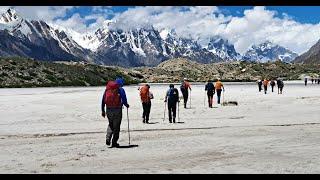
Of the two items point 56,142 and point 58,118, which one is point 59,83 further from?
point 56,142

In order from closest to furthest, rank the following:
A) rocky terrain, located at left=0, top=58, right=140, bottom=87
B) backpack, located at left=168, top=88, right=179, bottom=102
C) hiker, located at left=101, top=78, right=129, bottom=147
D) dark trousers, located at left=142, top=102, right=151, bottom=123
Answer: hiker, located at left=101, top=78, right=129, bottom=147, dark trousers, located at left=142, top=102, right=151, bottom=123, backpack, located at left=168, top=88, right=179, bottom=102, rocky terrain, located at left=0, top=58, right=140, bottom=87

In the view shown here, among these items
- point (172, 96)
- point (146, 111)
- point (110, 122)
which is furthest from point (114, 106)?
point (172, 96)

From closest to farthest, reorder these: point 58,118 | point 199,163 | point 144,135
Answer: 1. point 199,163
2. point 144,135
3. point 58,118

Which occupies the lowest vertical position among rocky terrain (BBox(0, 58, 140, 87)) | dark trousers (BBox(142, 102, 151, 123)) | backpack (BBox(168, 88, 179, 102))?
dark trousers (BBox(142, 102, 151, 123))

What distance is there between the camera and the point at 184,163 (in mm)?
13195

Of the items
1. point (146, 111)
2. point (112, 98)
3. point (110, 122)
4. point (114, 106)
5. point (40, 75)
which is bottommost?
point (146, 111)

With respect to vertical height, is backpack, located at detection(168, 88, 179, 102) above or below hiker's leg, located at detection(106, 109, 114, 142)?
above

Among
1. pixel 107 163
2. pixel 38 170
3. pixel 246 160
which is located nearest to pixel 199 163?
pixel 246 160

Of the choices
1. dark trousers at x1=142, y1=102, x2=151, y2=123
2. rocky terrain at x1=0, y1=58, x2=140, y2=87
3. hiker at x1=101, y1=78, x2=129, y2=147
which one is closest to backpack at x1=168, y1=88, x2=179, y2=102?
dark trousers at x1=142, y1=102, x2=151, y2=123

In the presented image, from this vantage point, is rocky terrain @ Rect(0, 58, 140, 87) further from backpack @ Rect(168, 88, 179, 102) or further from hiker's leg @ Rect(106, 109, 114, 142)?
hiker's leg @ Rect(106, 109, 114, 142)

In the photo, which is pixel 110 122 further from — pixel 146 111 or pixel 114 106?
pixel 146 111
